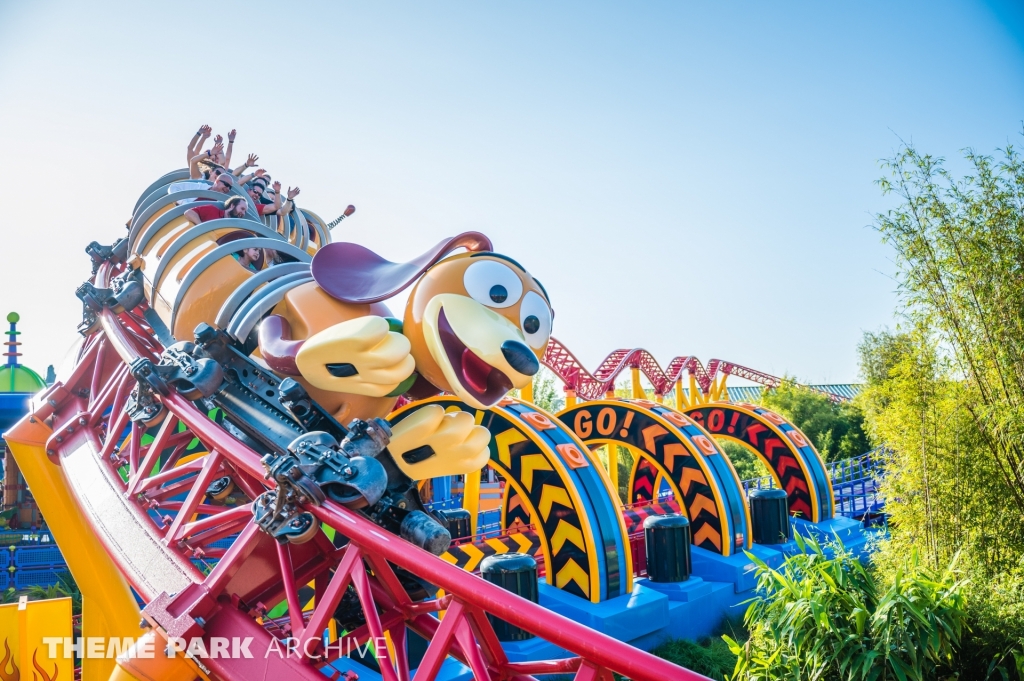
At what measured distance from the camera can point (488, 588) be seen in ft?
9.41

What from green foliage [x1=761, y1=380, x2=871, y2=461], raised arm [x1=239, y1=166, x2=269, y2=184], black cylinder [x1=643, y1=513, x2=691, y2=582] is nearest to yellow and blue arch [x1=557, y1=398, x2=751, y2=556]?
black cylinder [x1=643, y1=513, x2=691, y2=582]

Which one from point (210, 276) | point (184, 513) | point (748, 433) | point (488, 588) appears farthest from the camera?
point (748, 433)

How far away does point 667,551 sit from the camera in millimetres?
8633

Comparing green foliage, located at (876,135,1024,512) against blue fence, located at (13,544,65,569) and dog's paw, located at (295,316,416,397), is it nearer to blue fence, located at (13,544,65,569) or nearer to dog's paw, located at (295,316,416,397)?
dog's paw, located at (295,316,416,397)

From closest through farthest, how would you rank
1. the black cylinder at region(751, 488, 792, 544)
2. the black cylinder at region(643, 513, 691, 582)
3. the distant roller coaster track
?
the black cylinder at region(643, 513, 691, 582) < the black cylinder at region(751, 488, 792, 544) < the distant roller coaster track

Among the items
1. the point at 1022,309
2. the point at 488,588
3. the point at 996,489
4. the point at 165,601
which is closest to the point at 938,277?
the point at 1022,309

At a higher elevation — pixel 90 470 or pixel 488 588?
pixel 90 470

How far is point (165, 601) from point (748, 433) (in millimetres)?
11301

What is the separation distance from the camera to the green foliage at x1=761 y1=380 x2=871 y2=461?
2292 cm

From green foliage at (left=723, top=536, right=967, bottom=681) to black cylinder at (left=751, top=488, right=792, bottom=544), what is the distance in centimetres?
593

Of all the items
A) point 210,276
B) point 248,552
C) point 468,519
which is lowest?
point 468,519

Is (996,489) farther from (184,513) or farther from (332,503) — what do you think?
(184,513)

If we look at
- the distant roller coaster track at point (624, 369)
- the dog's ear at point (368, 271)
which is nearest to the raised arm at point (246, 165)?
the dog's ear at point (368, 271)

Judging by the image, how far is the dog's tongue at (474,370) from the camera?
3455 millimetres
